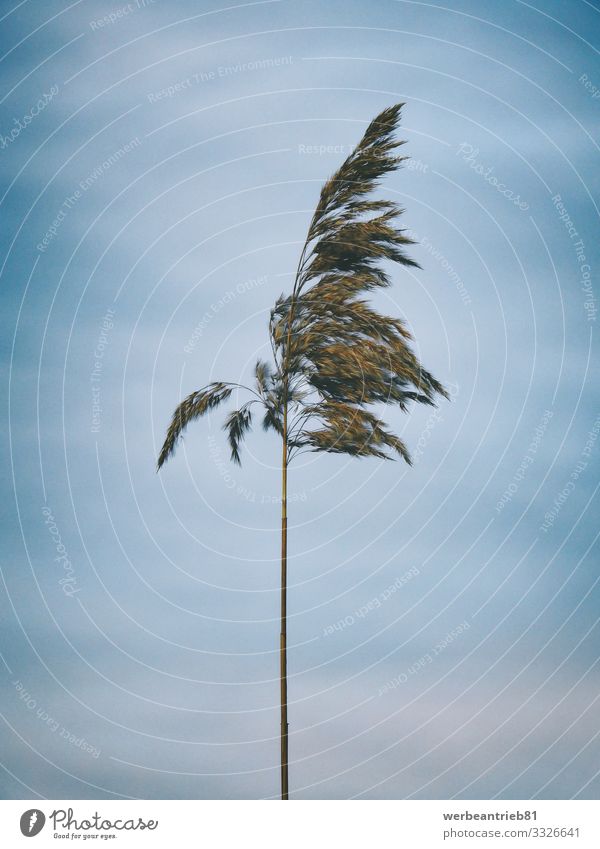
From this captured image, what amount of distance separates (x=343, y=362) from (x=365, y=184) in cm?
255

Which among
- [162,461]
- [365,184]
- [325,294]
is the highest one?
[365,184]

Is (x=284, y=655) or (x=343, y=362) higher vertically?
(x=343, y=362)

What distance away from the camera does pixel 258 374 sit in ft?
53.4

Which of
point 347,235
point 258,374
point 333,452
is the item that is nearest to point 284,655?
point 333,452
